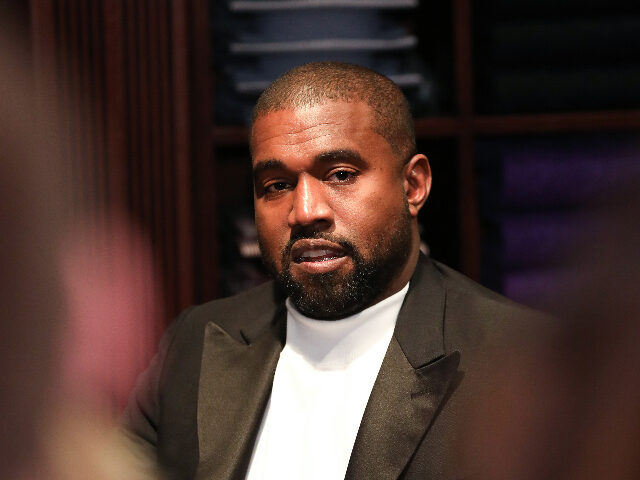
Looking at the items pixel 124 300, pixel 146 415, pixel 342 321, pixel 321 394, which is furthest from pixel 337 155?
pixel 124 300

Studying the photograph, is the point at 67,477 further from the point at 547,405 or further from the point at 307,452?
the point at 307,452

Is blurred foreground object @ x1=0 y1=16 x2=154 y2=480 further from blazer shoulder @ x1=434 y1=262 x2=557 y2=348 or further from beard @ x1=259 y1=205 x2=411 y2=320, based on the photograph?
blazer shoulder @ x1=434 y1=262 x2=557 y2=348

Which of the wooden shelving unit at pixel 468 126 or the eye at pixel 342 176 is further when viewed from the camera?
the wooden shelving unit at pixel 468 126

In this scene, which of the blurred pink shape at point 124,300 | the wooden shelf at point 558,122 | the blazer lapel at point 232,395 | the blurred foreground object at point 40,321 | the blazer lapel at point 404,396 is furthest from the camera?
the wooden shelf at point 558,122

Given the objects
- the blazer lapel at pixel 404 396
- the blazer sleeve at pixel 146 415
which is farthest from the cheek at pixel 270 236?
the blazer sleeve at pixel 146 415

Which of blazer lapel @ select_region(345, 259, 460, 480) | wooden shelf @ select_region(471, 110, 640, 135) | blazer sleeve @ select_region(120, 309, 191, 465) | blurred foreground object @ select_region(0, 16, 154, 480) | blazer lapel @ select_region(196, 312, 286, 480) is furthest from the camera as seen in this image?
wooden shelf @ select_region(471, 110, 640, 135)

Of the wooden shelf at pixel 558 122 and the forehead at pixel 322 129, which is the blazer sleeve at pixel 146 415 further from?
the wooden shelf at pixel 558 122

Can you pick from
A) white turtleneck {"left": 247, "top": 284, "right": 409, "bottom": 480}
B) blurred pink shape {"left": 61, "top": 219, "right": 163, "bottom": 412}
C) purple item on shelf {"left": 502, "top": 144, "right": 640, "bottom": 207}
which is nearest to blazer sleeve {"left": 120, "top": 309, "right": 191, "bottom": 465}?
blurred pink shape {"left": 61, "top": 219, "right": 163, "bottom": 412}

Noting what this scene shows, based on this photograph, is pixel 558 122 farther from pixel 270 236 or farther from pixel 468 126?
pixel 270 236

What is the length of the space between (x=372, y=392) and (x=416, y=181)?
36cm

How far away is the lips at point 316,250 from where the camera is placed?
3.33 ft

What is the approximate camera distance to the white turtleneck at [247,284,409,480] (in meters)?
1.03

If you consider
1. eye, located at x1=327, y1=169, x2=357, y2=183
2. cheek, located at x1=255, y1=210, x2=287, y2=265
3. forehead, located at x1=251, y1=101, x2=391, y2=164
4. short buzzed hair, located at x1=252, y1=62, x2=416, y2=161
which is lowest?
cheek, located at x1=255, y1=210, x2=287, y2=265

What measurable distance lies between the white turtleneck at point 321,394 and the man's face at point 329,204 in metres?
0.05
